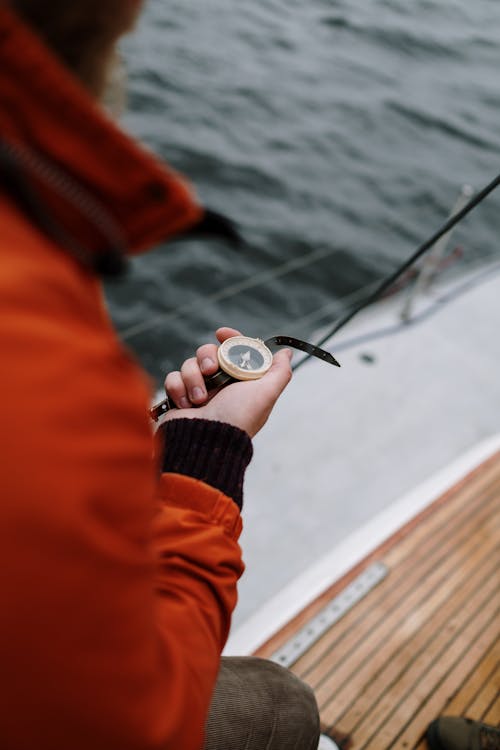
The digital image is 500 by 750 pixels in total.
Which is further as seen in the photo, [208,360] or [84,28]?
[208,360]

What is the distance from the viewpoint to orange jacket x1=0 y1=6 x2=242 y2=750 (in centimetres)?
55

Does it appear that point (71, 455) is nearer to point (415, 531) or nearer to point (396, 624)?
point (396, 624)

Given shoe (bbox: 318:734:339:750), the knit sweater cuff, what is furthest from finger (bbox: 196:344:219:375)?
shoe (bbox: 318:734:339:750)

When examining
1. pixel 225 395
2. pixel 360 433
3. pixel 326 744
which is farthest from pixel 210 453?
pixel 360 433

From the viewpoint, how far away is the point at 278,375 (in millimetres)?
1335

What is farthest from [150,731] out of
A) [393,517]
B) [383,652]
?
[393,517]

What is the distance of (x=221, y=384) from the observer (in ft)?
4.37

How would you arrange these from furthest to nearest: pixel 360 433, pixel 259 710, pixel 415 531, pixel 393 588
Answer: pixel 360 433 → pixel 415 531 → pixel 393 588 → pixel 259 710

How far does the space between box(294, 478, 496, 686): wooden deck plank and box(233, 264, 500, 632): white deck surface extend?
A: 29cm

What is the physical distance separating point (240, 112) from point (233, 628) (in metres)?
6.37

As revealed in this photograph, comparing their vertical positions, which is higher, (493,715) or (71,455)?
(71,455)

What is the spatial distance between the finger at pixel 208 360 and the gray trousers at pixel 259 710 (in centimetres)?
66

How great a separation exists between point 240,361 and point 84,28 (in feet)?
2.66

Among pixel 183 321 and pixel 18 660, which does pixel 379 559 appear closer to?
pixel 18 660
